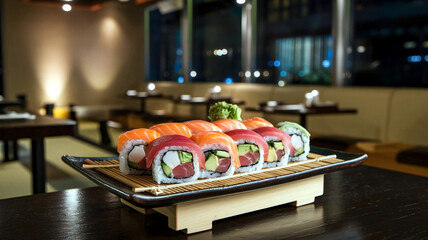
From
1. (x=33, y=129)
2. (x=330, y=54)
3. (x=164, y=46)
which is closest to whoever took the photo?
(x=33, y=129)

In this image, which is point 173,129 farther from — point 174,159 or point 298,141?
point 298,141

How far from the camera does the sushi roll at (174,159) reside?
2.38 ft

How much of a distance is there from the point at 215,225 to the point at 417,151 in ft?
10.1

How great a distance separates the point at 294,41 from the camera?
5953 mm

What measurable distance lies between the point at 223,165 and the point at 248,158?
7cm

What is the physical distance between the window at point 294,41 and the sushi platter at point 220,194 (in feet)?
15.7

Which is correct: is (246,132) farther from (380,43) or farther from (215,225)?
(380,43)

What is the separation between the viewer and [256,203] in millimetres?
813

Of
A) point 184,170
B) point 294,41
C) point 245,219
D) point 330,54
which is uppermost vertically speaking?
point 294,41

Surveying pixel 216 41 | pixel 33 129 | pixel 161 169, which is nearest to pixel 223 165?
pixel 161 169

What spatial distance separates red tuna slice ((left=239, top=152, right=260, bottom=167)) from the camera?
2.74ft

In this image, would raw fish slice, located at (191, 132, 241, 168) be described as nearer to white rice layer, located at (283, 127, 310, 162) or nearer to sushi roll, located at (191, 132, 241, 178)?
sushi roll, located at (191, 132, 241, 178)

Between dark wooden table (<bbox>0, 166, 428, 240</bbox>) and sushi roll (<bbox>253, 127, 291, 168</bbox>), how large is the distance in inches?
3.7

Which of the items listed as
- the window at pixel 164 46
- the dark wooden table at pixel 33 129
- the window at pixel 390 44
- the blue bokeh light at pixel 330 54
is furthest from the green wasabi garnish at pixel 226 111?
the window at pixel 164 46
